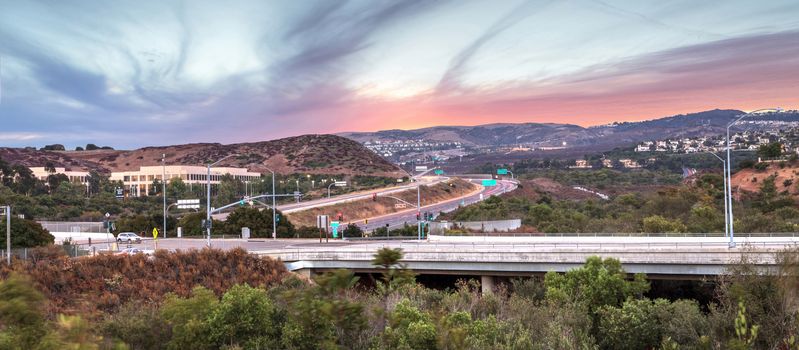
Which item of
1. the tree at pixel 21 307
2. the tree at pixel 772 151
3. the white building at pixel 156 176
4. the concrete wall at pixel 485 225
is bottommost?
the concrete wall at pixel 485 225

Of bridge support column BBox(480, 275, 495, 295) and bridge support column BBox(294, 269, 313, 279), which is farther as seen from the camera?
bridge support column BBox(294, 269, 313, 279)

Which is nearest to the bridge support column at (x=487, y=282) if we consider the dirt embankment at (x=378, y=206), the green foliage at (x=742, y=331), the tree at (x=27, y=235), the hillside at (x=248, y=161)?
the green foliage at (x=742, y=331)

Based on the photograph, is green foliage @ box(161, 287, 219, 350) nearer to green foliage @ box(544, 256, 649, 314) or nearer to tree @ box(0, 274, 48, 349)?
tree @ box(0, 274, 48, 349)

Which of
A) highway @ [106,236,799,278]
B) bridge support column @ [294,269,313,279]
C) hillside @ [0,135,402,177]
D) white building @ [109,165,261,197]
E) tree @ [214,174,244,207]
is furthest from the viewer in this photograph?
hillside @ [0,135,402,177]

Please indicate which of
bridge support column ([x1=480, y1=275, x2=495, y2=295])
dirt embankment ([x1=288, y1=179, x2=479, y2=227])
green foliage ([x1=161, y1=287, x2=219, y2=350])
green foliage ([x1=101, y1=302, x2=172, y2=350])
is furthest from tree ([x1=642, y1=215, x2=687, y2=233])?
dirt embankment ([x1=288, y1=179, x2=479, y2=227])

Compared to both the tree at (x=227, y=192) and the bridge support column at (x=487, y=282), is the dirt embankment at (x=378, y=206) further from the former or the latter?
the bridge support column at (x=487, y=282)

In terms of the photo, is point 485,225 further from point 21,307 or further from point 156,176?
point 156,176
